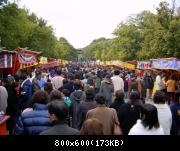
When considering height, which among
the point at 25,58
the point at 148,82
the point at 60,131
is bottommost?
the point at 148,82

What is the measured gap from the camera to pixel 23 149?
542cm

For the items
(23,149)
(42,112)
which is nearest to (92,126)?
(23,149)

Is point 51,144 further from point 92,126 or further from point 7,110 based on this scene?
point 7,110

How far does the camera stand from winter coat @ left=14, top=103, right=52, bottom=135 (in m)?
6.96

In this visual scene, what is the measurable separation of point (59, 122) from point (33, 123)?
1290mm

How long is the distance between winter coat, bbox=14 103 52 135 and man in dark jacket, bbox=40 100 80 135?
3.42ft

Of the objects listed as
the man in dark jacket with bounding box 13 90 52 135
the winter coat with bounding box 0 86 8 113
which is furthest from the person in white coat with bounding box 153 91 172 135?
the winter coat with bounding box 0 86 8 113

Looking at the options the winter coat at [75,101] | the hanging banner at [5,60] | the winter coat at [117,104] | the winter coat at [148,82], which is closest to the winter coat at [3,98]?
the winter coat at [75,101]

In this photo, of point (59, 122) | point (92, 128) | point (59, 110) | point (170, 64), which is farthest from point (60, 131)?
point (170, 64)

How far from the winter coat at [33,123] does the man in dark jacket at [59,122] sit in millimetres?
1041

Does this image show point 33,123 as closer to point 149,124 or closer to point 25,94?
point 149,124

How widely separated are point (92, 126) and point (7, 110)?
6.37 meters

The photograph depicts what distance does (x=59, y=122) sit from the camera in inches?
229

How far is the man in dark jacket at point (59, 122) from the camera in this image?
567cm
